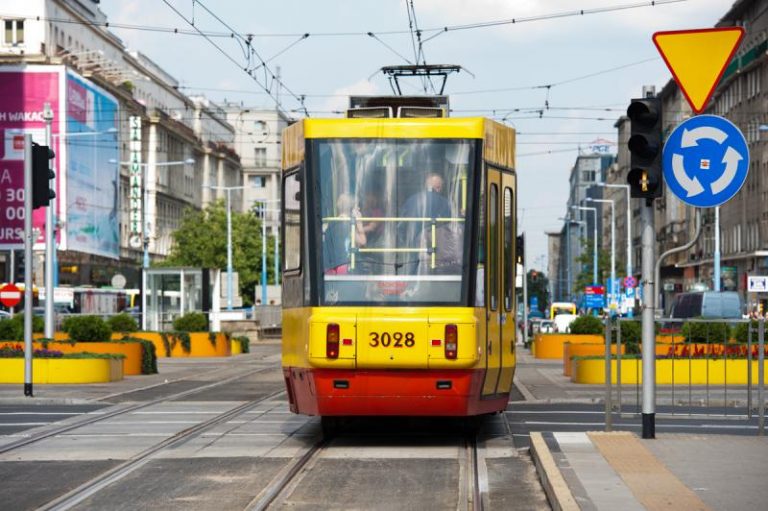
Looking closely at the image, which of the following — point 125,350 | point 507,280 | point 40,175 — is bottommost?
point 125,350

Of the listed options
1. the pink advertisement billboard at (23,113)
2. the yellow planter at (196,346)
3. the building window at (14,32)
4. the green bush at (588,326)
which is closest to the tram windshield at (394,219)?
the green bush at (588,326)

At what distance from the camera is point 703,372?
20.4 meters

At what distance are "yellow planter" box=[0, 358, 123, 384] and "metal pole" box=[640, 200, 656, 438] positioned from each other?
19833mm

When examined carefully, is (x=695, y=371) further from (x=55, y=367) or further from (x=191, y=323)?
(x=191, y=323)

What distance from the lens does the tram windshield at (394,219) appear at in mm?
17422

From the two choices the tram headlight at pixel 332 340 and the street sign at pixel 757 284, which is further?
the street sign at pixel 757 284

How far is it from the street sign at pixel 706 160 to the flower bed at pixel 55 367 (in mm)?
20898

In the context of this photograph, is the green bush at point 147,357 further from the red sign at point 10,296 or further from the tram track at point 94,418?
the tram track at point 94,418

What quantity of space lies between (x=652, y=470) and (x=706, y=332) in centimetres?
663

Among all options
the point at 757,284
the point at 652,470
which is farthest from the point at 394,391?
the point at 757,284

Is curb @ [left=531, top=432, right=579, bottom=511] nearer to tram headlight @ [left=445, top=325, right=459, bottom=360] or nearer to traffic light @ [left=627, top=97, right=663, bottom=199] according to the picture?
tram headlight @ [left=445, top=325, right=459, bottom=360]

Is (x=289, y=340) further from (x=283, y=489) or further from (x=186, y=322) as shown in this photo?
(x=186, y=322)

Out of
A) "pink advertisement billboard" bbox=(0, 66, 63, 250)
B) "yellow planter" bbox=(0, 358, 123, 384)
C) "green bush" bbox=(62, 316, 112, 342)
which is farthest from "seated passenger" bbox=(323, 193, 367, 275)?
"pink advertisement billboard" bbox=(0, 66, 63, 250)

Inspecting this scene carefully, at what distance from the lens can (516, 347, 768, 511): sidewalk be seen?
474 inches
